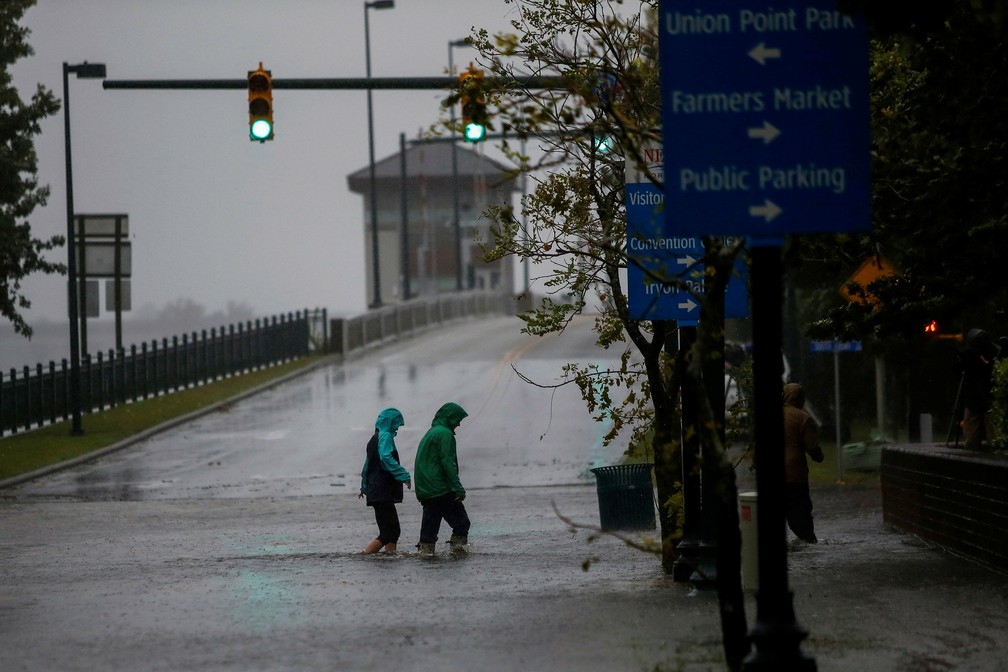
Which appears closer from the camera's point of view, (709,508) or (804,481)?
(709,508)

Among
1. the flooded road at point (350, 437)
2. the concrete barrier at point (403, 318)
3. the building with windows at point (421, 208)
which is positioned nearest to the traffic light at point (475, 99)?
the flooded road at point (350, 437)

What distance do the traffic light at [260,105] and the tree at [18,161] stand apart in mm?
14754

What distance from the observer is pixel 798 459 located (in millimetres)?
15133

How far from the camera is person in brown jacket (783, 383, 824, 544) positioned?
48.9 ft

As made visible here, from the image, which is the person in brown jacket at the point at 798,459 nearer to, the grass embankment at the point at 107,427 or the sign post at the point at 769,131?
the sign post at the point at 769,131

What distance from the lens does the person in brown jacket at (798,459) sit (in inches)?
587

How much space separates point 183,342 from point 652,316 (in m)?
32.4

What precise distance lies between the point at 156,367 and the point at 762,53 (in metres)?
35.7

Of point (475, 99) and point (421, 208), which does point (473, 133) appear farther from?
point (421, 208)

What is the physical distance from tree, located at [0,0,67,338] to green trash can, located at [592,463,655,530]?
20632 millimetres

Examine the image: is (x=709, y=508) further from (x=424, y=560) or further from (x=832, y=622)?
(x=424, y=560)

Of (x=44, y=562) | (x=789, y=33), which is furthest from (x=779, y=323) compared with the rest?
(x=44, y=562)

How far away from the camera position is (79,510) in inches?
848

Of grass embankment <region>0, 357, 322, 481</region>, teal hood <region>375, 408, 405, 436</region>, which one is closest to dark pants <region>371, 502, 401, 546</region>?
teal hood <region>375, 408, 405, 436</region>
